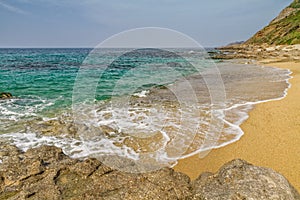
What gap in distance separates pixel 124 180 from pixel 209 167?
9.21 ft

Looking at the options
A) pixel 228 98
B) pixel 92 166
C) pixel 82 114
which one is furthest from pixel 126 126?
pixel 228 98

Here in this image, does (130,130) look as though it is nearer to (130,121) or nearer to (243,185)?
(130,121)

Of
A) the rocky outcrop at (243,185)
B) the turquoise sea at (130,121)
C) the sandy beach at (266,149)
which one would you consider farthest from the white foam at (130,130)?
the rocky outcrop at (243,185)

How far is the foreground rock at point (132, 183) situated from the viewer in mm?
3252

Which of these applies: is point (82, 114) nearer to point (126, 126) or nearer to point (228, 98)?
point (126, 126)

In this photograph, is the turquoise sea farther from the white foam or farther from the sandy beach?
the sandy beach

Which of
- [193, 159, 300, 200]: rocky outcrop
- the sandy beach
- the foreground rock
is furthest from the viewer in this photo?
the sandy beach

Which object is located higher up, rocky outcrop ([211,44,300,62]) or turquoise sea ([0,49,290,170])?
rocky outcrop ([211,44,300,62])

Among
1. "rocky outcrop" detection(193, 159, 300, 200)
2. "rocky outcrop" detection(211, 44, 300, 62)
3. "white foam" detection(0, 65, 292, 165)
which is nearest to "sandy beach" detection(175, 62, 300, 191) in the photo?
"white foam" detection(0, 65, 292, 165)

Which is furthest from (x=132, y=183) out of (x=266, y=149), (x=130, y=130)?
(x=130, y=130)

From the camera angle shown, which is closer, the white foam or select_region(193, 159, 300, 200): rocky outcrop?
select_region(193, 159, 300, 200): rocky outcrop

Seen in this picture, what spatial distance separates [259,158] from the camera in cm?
597

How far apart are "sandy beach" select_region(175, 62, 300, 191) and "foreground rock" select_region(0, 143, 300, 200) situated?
1847mm

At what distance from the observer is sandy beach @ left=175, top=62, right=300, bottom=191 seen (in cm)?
557
